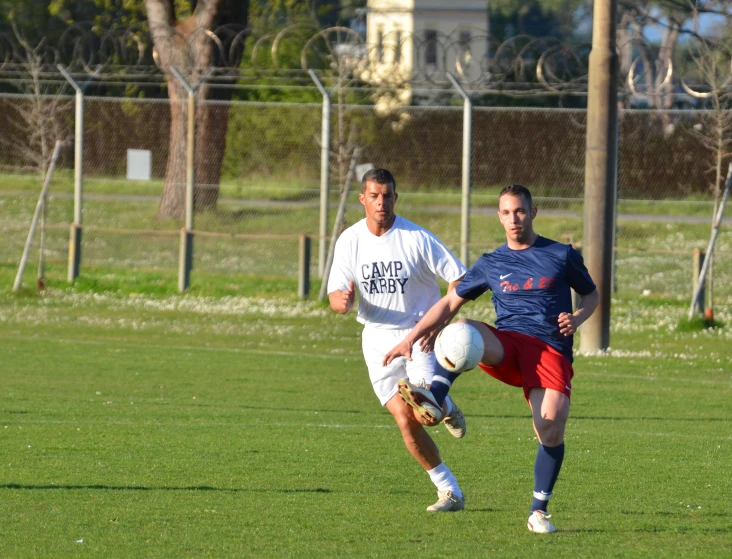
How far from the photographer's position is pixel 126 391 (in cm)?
1250

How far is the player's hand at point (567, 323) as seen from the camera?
6.44 meters

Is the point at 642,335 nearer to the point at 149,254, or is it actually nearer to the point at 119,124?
the point at 149,254

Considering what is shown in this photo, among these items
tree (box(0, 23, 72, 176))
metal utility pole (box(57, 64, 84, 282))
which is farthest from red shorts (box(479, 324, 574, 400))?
tree (box(0, 23, 72, 176))

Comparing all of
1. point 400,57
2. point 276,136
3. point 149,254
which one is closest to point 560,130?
point 400,57

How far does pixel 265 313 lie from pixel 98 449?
10.7 meters

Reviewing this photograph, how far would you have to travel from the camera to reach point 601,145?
16.0 metres

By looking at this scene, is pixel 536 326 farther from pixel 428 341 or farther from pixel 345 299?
pixel 345 299

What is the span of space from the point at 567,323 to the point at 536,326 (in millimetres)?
222

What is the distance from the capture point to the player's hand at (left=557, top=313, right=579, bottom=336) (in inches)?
254

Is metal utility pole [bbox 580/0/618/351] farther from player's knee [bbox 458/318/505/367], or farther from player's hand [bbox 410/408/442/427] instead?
player's knee [bbox 458/318/505/367]

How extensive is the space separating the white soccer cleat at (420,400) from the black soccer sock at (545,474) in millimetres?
603

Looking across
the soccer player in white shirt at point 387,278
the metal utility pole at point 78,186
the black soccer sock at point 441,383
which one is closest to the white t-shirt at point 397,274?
the soccer player in white shirt at point 387,278

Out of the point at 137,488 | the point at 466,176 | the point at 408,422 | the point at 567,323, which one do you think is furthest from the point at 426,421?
the point at 466,176

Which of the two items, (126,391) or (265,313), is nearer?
(126,391)
